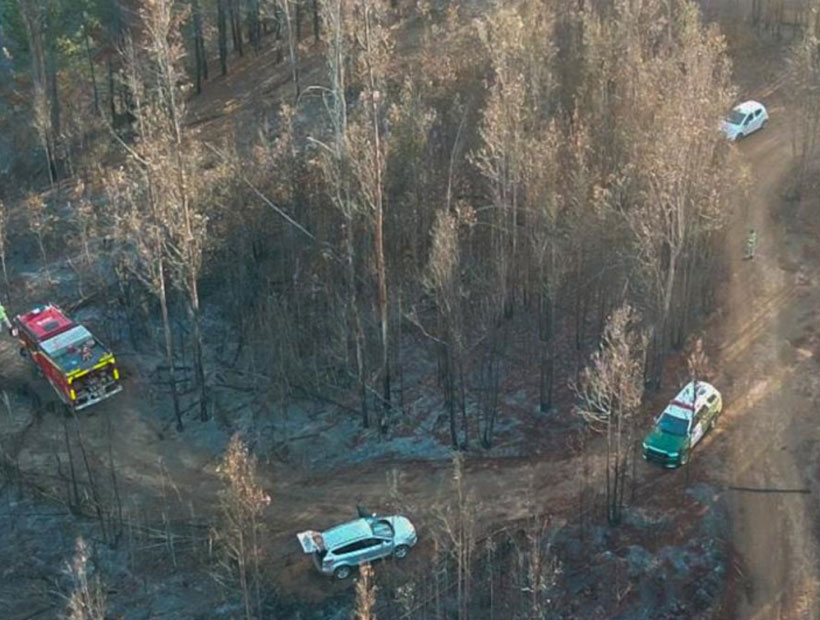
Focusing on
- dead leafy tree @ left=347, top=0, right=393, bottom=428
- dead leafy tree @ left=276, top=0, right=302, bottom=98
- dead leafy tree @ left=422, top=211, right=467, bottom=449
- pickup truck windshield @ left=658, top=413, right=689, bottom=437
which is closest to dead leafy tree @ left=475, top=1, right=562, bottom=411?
dead leafy tree @ left=422, top=211, right=467, bottom=449

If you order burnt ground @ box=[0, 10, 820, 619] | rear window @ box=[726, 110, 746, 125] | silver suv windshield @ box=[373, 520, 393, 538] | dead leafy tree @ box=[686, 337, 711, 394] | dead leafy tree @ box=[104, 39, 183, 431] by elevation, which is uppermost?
dead leafy tree @ box=[104, 39, 183, 431]

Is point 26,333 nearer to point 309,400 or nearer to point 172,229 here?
point 172,229

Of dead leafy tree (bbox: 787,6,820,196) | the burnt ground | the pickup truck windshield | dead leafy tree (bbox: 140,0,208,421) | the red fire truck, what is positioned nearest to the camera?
the burnt ground

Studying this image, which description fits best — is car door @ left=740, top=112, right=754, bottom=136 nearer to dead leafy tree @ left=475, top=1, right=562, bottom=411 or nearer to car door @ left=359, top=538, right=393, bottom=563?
dead leafy tree @ left=475, top=1, right=562, bottom=411

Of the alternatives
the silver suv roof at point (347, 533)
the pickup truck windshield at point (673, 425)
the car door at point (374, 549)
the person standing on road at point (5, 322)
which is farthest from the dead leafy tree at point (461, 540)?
the person standing on road at point (5, 322)

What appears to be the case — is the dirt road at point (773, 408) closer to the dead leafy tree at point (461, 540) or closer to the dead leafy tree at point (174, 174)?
the dead leafy tree at point (461, 540)
